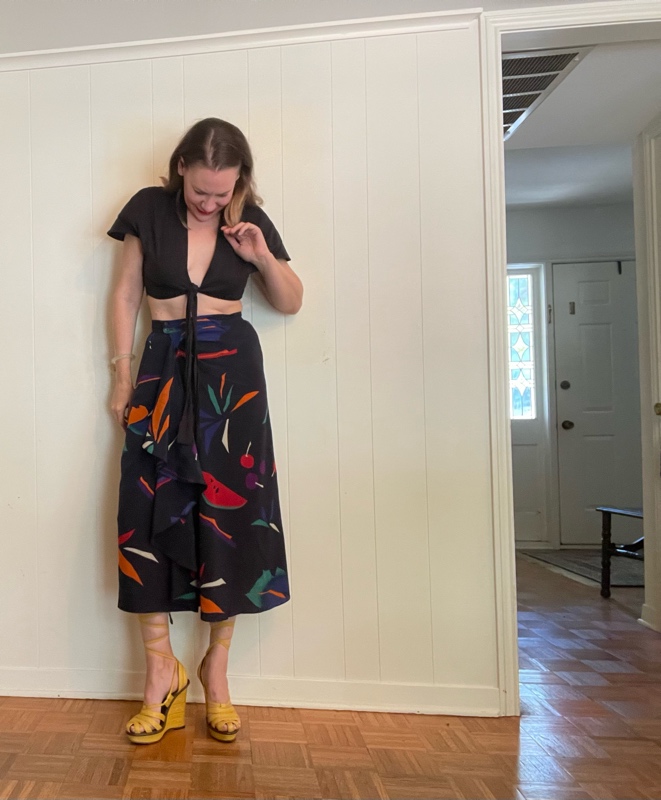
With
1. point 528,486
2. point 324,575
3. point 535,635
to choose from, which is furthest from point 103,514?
point 528,486

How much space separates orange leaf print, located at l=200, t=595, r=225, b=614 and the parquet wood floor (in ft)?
0.98

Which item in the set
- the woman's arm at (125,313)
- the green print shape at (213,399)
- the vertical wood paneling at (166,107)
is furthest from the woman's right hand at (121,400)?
the vertical wood paneling at (166,107)

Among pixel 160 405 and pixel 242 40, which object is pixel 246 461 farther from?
pixel 242 40

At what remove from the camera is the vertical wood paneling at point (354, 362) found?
172 cm

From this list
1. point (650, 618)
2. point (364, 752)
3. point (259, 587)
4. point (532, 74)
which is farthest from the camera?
point (650, 618)

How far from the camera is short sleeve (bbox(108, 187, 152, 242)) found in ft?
5.37

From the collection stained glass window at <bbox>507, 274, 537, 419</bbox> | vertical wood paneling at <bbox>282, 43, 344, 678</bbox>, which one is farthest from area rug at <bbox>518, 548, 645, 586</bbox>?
vertical wood paneling at <bbox>282, 43, 344, 678</bbox>

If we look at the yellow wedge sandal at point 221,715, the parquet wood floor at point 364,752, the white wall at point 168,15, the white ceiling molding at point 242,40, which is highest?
the white wall at point 168,15

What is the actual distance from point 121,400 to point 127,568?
0.42 m

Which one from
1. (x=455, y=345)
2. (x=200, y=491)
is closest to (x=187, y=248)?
(x=200, y=491)

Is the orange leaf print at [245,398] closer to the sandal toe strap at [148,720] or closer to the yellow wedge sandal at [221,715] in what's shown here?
the yellow wedge sandal at [221,715]

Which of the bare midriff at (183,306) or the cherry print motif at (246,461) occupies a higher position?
the bare midriff at (183,306)

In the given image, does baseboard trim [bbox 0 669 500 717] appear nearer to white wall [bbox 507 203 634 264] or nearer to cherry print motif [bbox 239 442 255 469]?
cherry print motif [bbox 239 442 255 469]

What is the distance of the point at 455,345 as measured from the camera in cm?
174
